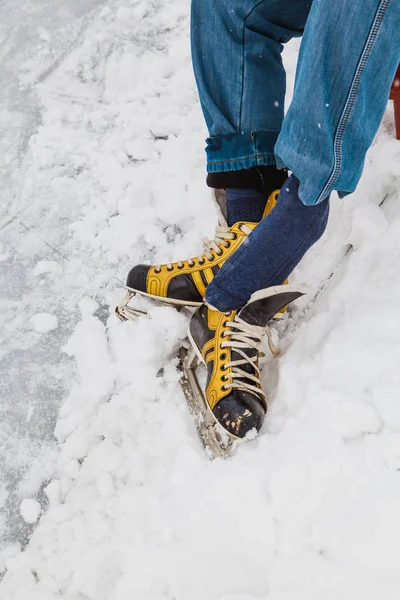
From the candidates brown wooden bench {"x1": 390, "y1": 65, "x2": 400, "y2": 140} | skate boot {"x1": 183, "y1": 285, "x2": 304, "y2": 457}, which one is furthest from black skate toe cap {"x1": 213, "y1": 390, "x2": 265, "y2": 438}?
brown wooden bench {"x1": 390, "y1": 65, "x2": 400, "y2": 140}

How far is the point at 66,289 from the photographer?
1.50 m

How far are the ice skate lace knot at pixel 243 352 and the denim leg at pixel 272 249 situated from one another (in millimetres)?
50

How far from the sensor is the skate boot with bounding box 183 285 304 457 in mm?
1077

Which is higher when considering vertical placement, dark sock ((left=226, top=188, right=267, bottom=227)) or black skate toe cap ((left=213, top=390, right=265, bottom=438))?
dark sock ((left=226, top=188, right=267, bottom=227))

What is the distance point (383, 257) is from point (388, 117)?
1.49 feet

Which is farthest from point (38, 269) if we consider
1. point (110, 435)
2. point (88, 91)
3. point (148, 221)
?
point (88, 91)

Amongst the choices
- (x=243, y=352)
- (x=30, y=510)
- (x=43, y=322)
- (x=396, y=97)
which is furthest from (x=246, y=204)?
(x=30, y=510)

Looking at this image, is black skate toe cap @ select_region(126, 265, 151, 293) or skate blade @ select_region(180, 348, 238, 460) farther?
black skate toe cap @ select_region(126, 265, 151, 293)

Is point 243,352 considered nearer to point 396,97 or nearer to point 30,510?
point 30,510

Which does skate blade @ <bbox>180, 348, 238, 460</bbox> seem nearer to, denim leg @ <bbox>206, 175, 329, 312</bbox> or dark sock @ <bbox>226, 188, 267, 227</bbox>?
denim leg @ <bbox>206, 175, 329, 312</bbox>

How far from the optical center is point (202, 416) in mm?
1199

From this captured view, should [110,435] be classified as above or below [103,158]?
below

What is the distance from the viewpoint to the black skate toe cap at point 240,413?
1071 millimetres

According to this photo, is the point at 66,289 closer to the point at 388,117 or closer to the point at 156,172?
the point at 156,172
